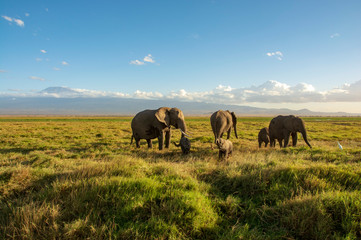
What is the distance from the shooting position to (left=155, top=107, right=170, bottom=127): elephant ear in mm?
10828

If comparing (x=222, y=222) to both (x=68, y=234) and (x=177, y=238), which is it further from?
(x=68, y=234)

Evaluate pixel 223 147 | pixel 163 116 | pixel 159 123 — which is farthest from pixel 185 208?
pixel 163 116

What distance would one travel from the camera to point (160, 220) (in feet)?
9.37

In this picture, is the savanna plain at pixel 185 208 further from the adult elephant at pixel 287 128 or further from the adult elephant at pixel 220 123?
the adult elephant at pixel 287 128

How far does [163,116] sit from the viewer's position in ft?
36.4

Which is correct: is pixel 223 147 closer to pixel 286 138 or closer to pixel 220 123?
pixel 220 123

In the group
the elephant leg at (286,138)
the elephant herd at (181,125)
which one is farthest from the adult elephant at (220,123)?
the elephant leg at (286,138)

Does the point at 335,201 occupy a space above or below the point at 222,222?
above

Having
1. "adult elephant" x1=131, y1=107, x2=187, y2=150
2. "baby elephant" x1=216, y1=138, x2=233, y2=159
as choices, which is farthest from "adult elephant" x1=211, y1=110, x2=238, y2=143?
"baby elephant" x1=216, y1=138, x2=233, y2=159

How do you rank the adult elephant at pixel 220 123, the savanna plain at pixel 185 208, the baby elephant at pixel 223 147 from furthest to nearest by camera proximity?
the adult elephant at pixel 220 123, the baby elephant at pixel 223 147, the savanna plain at pixel 185 208

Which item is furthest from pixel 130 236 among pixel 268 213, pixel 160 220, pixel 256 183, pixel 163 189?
pixel 256 183

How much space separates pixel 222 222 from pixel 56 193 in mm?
3426

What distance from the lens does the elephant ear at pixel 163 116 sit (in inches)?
426

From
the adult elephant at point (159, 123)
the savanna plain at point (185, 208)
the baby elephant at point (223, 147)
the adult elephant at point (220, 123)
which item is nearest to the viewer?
the savanna plain at point (185, 208)
